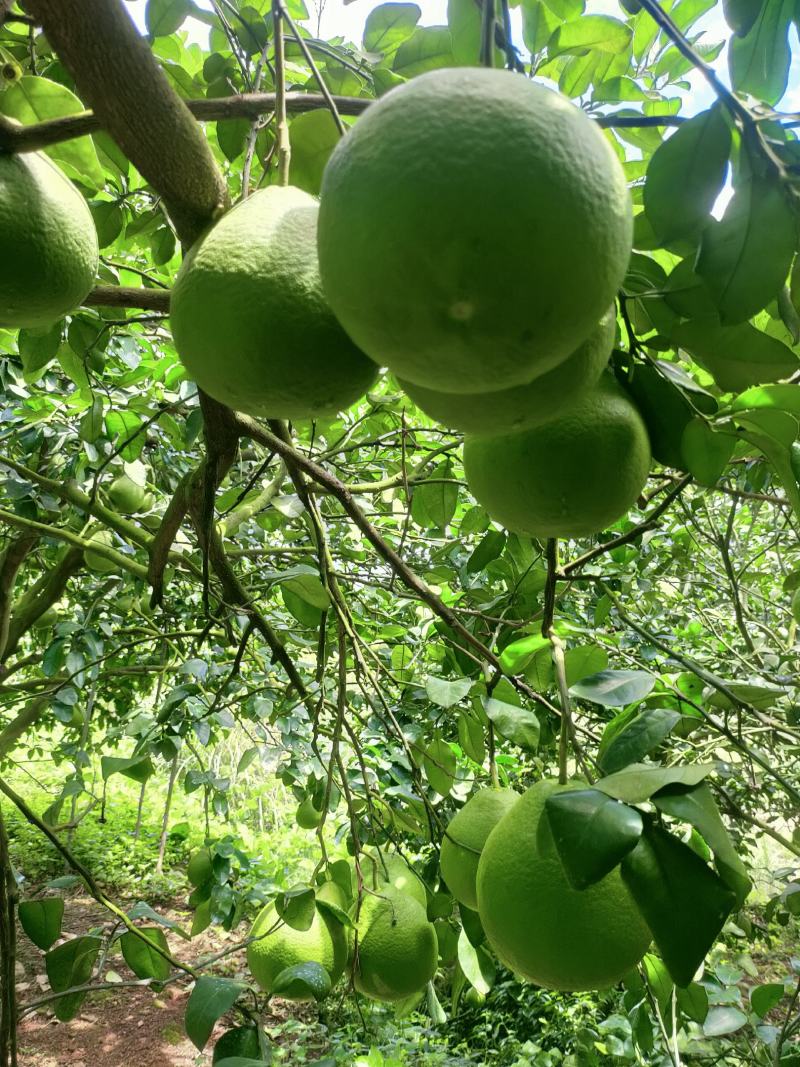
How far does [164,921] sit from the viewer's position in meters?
A: 1.26

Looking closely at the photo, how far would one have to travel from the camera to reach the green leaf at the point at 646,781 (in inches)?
22.4

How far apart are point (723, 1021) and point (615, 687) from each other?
142 centimetres

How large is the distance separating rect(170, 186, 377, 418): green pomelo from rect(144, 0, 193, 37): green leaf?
0.66m

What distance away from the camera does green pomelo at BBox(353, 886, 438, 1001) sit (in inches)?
46.9

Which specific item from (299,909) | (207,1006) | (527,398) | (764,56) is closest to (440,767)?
(299,909)

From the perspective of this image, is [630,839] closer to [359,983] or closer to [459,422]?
[459,422]

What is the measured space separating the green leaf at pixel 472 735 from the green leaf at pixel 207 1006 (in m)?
0.59

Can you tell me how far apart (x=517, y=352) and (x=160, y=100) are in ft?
1.19

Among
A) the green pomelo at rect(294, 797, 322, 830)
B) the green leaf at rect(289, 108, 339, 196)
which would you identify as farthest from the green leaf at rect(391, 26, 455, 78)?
the green pomelo at rect(294, 797, 322, 830)

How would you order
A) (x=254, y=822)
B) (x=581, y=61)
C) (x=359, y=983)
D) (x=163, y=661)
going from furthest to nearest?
(x=254, y=822), (x=163, y=661), (x=359, y=983), (x=581, y=61)

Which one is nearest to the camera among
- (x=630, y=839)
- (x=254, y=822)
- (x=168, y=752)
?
(x=630, y=839)

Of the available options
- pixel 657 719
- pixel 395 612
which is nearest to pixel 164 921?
pixel 657 719

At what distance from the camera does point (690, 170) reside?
23.1 inches

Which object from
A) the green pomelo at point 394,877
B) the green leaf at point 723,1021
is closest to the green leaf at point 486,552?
the green pomelo at point 394,877
